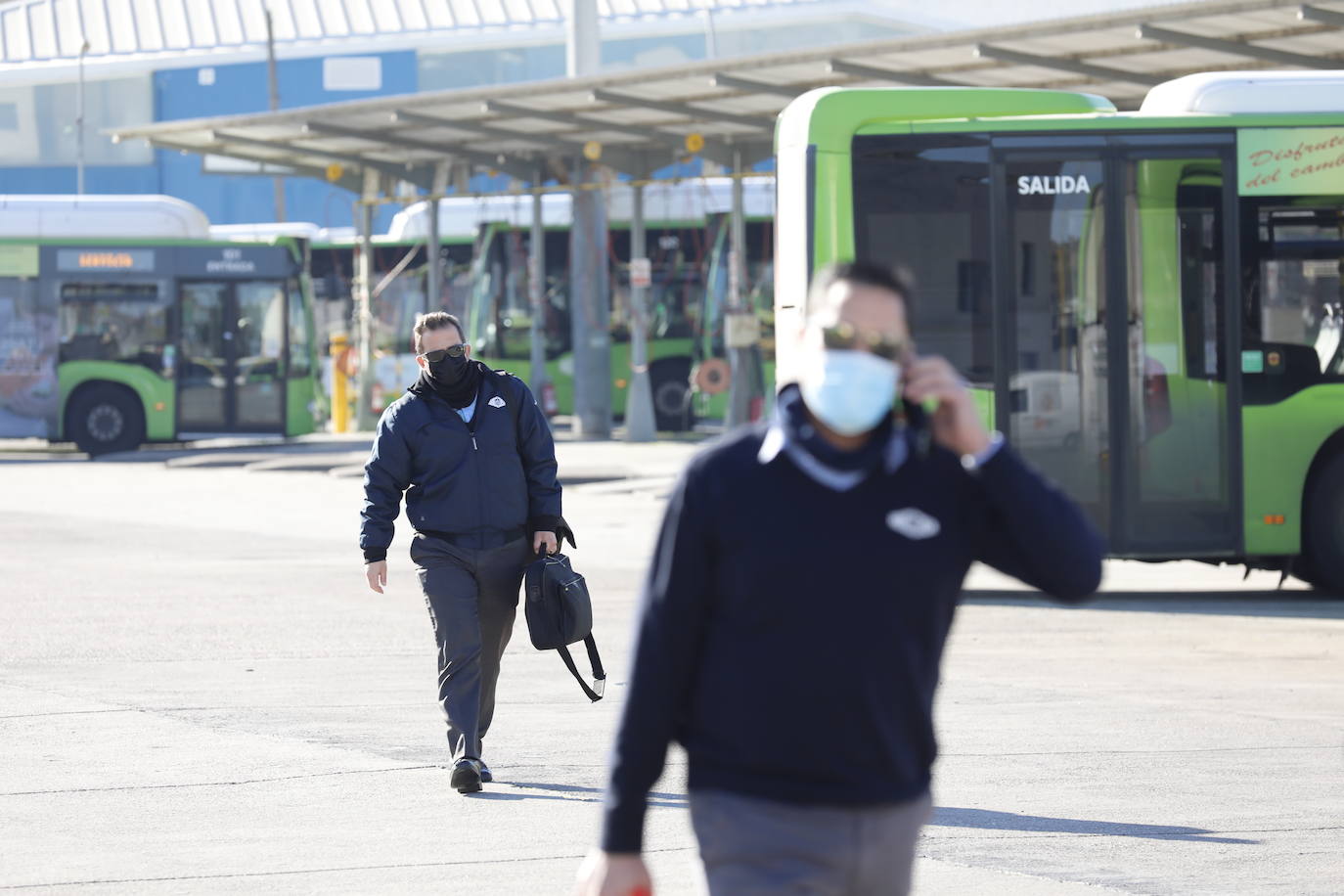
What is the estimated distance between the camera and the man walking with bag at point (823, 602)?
349 cm

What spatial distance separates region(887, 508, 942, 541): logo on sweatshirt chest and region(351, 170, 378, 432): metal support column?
30.3 meters

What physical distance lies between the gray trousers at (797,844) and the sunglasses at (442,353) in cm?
480

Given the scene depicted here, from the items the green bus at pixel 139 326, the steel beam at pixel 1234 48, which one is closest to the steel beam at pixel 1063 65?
the steel beam at pixel 1234 48

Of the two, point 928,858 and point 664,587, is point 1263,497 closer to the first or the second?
point 928,858

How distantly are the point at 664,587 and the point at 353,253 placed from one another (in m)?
39.0

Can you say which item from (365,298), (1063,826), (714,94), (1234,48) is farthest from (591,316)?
(1063,826)

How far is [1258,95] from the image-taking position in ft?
46.3

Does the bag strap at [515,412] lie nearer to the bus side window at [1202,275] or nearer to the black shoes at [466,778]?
the black shoes at [466,778]

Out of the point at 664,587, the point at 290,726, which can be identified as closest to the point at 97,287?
the point at 290,726

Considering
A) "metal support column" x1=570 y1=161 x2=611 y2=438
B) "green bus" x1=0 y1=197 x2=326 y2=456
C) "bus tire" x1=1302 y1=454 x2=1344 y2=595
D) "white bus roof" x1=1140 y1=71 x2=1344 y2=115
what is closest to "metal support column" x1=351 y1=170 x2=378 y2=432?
"green bus" x1=0 y1=197 x2=326 y2=456

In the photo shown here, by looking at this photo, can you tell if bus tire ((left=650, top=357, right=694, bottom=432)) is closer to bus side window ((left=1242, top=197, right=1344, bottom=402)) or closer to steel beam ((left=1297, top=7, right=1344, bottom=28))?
steel beam ((left=1297, top=7, right=1344, bottom=28))

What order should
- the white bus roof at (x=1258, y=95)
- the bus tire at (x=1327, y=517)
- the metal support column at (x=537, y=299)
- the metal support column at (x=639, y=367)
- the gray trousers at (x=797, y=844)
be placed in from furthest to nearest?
the metal support column at (x=537, y=299), the metal support column at (x=639, y=367), the white bus roof at (x=1258, y=95), the bus tire at (x=1327, y=517), the gray trousers at (x=797, y=844)

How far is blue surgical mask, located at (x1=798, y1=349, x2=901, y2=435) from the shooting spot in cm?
343

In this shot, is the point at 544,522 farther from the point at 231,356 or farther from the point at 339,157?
the point at 231,356
